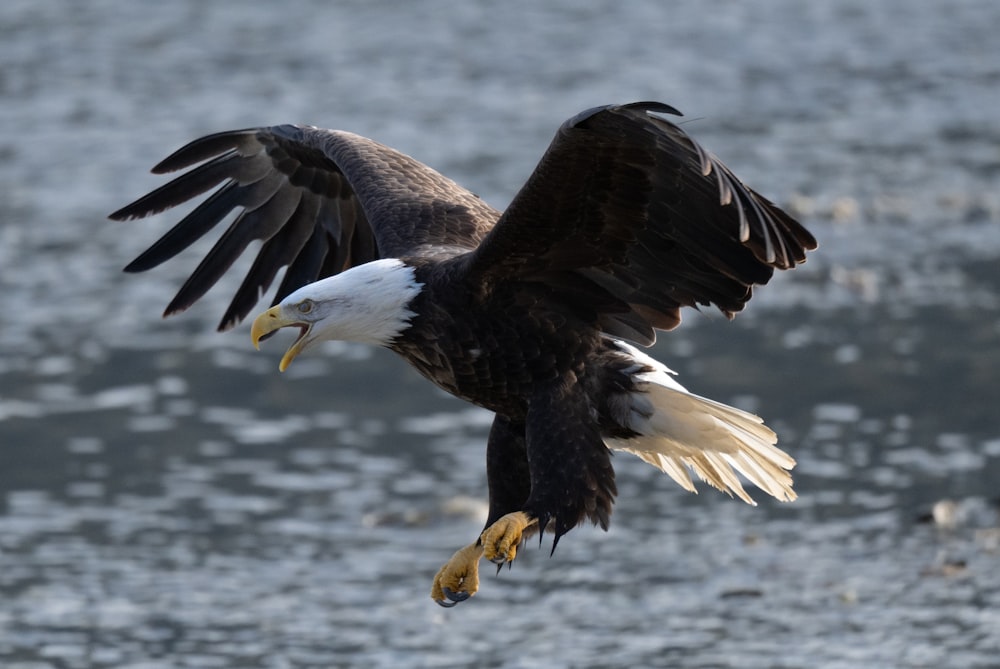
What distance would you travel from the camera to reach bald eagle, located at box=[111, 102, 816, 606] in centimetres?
449

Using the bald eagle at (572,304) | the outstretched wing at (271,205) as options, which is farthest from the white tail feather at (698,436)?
the outstretched wing at (271,205)

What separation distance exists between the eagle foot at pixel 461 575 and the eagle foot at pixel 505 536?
144mm

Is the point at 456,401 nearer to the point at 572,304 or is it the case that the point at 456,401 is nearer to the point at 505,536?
the point at 572,304

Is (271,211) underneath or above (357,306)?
above

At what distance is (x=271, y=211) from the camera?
6121 millimetres

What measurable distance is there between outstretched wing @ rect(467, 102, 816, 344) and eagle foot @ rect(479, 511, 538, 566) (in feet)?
2.05

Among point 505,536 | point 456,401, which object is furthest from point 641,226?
point 456,401

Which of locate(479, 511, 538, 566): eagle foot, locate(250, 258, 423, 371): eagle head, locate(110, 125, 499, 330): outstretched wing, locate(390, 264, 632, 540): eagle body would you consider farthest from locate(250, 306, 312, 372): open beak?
locate(110, 125, 499, 330): outstretched wing

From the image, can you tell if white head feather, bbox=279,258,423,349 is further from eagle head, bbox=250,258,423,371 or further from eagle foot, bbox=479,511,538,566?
eagle foot, bbox=479,511,538,566

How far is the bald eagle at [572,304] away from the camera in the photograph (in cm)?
449

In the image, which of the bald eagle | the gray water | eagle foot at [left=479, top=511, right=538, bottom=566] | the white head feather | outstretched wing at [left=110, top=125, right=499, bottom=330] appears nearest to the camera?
the bald eagle

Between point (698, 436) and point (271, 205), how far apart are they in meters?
1.75

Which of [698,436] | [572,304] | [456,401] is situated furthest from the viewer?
[456,401]

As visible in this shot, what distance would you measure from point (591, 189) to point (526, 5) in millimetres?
10425
